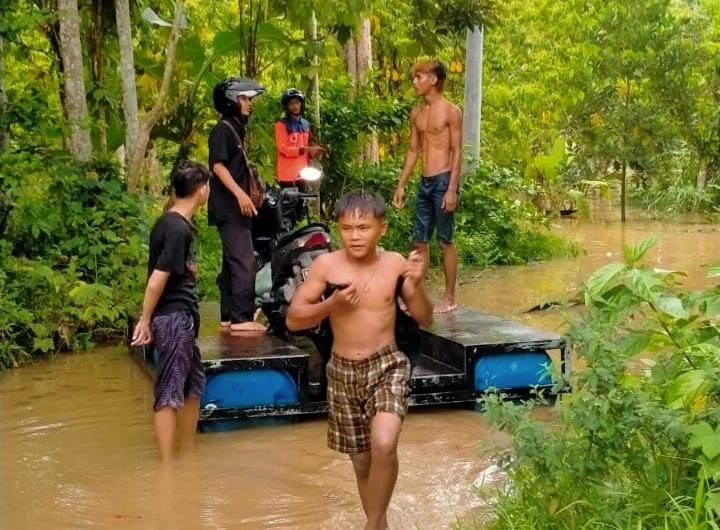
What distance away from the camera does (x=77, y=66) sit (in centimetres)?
850

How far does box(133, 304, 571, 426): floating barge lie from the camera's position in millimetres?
5637

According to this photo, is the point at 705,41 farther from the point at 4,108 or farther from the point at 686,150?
the point at 4,108

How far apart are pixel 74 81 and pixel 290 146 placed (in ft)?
6.52

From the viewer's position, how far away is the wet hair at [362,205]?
12.3ft

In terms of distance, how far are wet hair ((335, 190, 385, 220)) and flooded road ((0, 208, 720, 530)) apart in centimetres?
→ 86

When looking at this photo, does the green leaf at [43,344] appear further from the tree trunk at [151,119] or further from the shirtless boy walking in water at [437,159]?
the shirtless boy walking in water at [437,159]

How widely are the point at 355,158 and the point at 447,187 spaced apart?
17.6 feet

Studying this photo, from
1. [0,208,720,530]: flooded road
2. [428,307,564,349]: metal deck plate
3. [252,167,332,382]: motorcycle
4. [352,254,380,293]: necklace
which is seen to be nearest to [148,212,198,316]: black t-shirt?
[0,208,720,530]: flooded road

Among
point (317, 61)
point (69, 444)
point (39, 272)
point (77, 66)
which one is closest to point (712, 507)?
point (69, 444)

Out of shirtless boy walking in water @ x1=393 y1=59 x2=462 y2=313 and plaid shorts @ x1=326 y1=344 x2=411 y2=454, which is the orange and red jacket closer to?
shirtless boy walking in water @ x1=393 y1=59 x2=462 y2=313

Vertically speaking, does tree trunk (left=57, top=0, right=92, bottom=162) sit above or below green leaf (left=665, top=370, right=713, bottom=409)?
above

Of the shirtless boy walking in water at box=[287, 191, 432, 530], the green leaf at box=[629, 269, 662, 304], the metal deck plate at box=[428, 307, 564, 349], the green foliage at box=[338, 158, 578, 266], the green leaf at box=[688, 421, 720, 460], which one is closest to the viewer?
the green leaf at box=[688, 421, 720, 460]

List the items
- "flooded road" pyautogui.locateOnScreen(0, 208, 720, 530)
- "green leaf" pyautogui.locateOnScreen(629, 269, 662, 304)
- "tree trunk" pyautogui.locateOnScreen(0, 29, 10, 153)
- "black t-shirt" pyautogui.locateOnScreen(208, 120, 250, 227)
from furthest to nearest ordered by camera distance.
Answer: "tree trunk" pyautogui.locateOnScreen(0, 29, 10, 153), "black t-shirt" pyautogui.locateOnScreen(208, 120, 250, 227), "flooded road" pyautogui.locateOnScreen(0, 208, 720, 530), "green leaf" pyautogui.locateOnScreen(629, 269, 662, 304)

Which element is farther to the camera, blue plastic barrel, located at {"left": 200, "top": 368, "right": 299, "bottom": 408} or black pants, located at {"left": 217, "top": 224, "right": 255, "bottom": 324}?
black pants, located at {"left": 217, "top": 224, "right": 255, "bottom": 324}
